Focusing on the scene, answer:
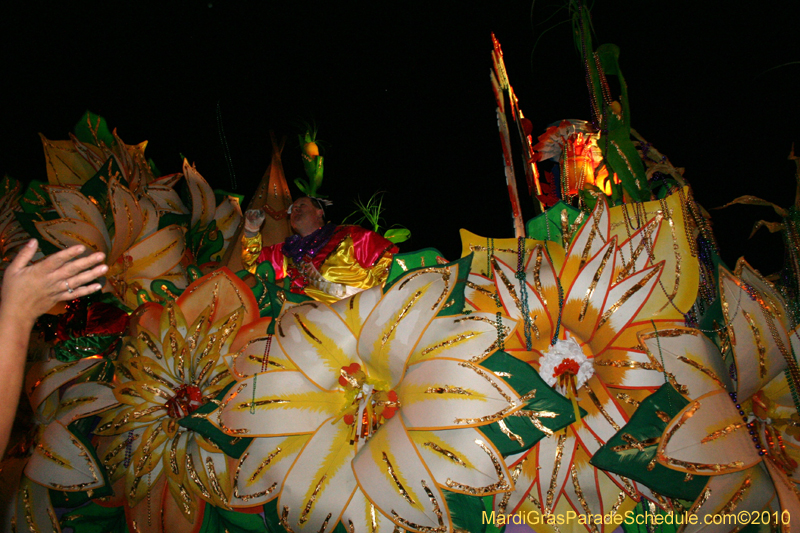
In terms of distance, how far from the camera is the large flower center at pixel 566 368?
0.94m

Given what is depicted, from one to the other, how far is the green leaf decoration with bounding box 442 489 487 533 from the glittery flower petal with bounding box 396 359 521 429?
0.13m

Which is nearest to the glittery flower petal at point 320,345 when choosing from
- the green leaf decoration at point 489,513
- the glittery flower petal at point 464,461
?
the glittery flower petal at point 464,461

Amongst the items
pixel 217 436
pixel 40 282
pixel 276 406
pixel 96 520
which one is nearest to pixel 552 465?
pixel 276 406

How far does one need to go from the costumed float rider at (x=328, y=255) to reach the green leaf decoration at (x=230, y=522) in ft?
3.10

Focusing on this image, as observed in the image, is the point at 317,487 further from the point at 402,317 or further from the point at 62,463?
the point at 62,463

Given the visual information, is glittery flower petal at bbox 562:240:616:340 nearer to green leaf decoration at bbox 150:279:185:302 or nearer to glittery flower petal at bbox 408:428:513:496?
glittery flower petal at bbox 408:428:513:496

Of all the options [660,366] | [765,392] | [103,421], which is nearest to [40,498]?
[103,421]

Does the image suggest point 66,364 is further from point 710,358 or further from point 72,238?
point 710,358

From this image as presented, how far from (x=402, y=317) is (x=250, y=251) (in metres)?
0.94

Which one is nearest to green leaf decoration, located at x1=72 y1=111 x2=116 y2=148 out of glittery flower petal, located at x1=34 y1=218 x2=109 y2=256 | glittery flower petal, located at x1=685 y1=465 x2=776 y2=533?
glittery flower petal, located at x1=34 y1=218 x2=109 y2=256

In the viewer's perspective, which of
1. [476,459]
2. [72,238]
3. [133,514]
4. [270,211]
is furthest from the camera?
[270,211]

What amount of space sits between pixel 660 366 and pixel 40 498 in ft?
4.40

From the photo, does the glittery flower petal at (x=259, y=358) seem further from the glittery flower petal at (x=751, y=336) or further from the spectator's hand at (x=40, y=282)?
the glittery flower petal at (x=751, y=336)

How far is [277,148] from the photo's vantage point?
2.04 metres
